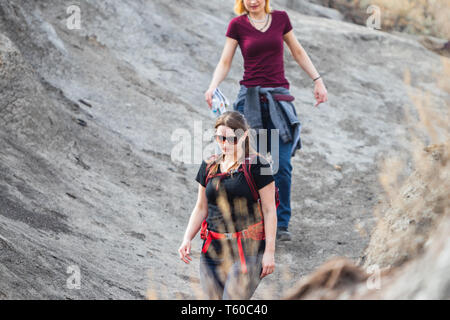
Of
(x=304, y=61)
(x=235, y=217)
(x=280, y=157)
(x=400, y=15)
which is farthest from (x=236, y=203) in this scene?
(x=400, y=15)

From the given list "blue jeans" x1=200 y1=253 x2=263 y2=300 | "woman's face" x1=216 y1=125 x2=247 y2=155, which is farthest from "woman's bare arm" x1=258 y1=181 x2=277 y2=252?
"woman's face" x1=216 y1=125 x2=247 y2=155

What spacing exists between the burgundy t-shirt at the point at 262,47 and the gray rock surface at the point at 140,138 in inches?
65.8

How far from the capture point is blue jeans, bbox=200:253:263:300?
3.13 metres

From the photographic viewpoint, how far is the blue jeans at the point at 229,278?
3.13 m

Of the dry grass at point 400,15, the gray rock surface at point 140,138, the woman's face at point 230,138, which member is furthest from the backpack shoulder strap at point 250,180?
the dry grass at point 400,15

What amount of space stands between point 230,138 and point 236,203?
38 centimetres

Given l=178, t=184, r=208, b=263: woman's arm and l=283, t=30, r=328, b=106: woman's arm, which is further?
l=283, t=30, r=328, b=106: woman's arm

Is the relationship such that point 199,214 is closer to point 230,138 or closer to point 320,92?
point 230,138

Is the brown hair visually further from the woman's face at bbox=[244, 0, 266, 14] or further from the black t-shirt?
the woman's face at bbox=[244, 0, 266, 14]

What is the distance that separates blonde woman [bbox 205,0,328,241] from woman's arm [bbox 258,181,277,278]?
1.97 m

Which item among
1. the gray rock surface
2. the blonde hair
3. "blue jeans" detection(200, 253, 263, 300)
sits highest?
the blonde hair

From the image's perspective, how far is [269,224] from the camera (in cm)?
326

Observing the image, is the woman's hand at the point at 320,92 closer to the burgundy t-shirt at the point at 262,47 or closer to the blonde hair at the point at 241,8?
the burgundy t-shirt at the point at 262,47
